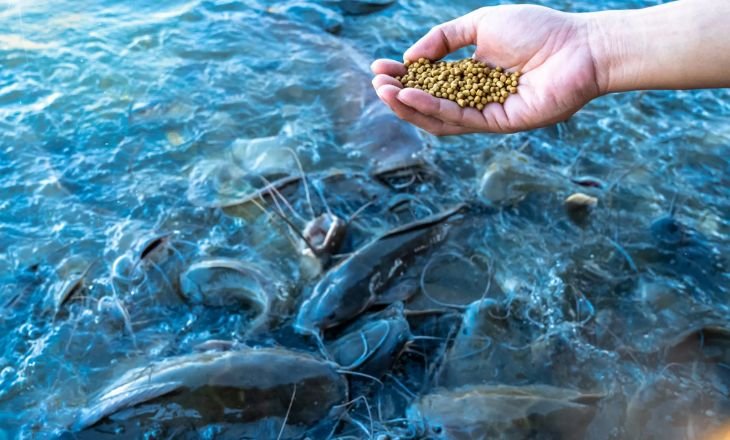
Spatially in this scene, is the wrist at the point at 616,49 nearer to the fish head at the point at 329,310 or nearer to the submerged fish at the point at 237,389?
the fish head at the point at 329,310

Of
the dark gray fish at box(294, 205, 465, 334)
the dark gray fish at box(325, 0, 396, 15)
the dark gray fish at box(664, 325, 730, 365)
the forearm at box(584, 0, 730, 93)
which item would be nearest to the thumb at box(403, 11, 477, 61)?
the forearm at box(584, 0, 730, 93)

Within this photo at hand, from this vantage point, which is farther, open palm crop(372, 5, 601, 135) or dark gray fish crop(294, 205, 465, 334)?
dark gray fish crop(294, 205, 465, 334)

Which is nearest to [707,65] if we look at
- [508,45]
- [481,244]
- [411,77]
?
[508,45]

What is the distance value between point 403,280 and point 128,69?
283cm

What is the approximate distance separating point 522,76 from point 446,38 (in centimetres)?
42

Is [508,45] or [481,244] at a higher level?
[508,45]

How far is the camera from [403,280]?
3057 millimetres

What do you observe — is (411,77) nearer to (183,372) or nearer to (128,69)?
(183,372)

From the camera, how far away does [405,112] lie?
2641mm

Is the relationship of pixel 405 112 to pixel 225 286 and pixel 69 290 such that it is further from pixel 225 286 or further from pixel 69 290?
pixel 69 290

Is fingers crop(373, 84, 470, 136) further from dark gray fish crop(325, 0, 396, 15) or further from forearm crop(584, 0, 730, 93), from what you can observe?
dark gray fish crop(325, 0, 396, 15)

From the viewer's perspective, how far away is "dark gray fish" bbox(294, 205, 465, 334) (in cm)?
285

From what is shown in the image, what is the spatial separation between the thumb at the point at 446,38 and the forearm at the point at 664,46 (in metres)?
0.53

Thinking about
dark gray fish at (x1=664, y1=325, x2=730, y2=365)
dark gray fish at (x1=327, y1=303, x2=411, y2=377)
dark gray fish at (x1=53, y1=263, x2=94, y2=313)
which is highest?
dark gray fish at (x1=53, y1=263, x2=94, y2=313)
